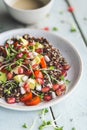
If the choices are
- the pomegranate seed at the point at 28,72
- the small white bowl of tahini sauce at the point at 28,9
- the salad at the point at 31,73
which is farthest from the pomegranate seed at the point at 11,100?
the small white bowl of tahini sauce at the point at 28,9

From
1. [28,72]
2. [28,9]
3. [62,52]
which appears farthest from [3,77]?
[28,9]

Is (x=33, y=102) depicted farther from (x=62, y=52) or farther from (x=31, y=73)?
(x=62, y=52)

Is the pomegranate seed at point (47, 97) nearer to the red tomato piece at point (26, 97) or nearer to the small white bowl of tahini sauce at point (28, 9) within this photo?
the red tomato piece at point (26, 97)

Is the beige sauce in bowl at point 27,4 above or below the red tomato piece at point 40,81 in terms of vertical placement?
above

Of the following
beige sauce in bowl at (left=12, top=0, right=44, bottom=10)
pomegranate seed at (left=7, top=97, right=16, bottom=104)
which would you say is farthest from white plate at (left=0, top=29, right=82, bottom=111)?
beige sauce in bowl at (left=12, top=0, right=44, bottom=10)

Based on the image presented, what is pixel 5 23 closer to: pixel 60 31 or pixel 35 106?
pixel 60 31

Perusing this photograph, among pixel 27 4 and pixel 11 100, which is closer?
pixel 11 100
